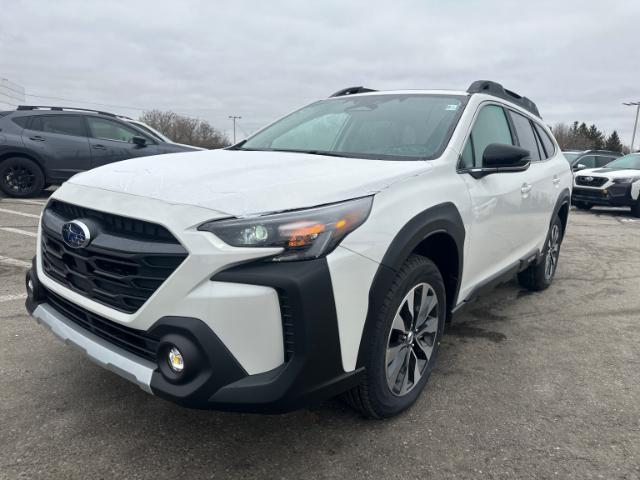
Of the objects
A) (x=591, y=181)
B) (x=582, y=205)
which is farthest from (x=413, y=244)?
(x=582, y=205)

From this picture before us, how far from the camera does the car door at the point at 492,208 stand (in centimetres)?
293

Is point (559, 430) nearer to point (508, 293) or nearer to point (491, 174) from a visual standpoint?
point (491, 174)

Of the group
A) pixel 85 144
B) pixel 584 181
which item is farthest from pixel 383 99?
pixel 584 181

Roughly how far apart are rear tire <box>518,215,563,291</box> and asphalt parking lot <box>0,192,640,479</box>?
1.12 metres

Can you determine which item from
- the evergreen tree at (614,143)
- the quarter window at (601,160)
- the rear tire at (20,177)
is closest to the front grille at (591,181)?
the quarter window at (601,160)

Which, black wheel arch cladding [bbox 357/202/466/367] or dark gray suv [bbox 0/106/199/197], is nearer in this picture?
black wheel arch cladding [bbox 357/202/466/367]

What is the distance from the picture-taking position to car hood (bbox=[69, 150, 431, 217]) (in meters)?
1.92

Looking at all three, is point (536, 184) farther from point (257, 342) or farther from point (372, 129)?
point (257, 342)

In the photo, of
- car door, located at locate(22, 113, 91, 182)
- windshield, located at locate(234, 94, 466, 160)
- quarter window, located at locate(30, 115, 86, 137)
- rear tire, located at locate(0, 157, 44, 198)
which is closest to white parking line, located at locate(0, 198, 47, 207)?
rear tire, located at locate(0, 157, 44, 198)

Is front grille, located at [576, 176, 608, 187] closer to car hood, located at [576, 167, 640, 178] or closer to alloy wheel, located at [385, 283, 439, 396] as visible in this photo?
car hood, located at [576, 167, 640, 178]

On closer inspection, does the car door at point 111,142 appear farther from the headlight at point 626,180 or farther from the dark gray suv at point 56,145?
the headlight at point 626,180

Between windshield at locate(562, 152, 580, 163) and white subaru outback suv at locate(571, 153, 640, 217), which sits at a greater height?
windshield at locate(562, 152, 580, 163)

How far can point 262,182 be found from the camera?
2076 mm

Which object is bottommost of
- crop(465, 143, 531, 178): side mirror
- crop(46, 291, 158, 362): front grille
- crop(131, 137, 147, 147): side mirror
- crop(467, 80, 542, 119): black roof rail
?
crop(46, 291, 158, 362): front grille
